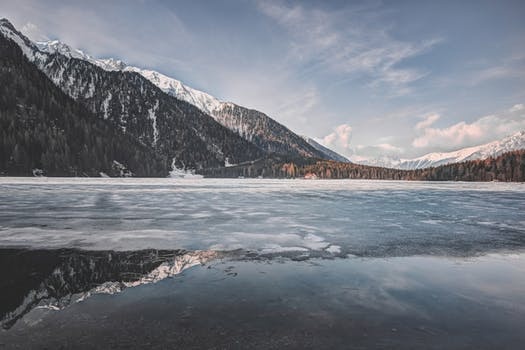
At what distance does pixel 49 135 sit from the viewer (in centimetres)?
13100

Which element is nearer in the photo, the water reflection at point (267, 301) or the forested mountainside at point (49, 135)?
the water reflection at point (267, 301)

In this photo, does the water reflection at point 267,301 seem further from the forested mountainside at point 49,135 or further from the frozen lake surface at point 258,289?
the forested mountainside at point 49,135

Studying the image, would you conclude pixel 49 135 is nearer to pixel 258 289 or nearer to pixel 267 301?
pixel 258 289

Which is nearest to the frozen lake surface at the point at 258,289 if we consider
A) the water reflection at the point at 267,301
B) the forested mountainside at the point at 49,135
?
the water reflection at the point at 267,301

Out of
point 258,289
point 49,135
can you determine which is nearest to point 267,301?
point 258,289

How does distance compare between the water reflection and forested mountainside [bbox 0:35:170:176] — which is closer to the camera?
the water reflection

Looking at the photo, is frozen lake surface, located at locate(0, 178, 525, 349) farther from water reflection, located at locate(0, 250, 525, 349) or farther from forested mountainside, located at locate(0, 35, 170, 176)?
forested mountainside, located at locate(0, 35, 170, 176)

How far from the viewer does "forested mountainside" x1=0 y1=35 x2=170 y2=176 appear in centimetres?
12012

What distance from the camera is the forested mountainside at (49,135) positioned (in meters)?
120

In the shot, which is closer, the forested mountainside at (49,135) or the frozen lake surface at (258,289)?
the frozen lake surface at (258,289)

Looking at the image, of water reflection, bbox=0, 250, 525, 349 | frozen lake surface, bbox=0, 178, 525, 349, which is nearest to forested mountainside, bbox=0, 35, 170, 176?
frozen lake surface, bbox=0, 178, 525, 349

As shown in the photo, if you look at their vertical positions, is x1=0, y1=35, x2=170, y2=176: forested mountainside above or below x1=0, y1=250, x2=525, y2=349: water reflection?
above

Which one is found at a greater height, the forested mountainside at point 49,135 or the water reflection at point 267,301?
the forested mountainside at point 49,135

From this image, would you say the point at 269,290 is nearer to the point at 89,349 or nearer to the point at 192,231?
the point at 89,349
